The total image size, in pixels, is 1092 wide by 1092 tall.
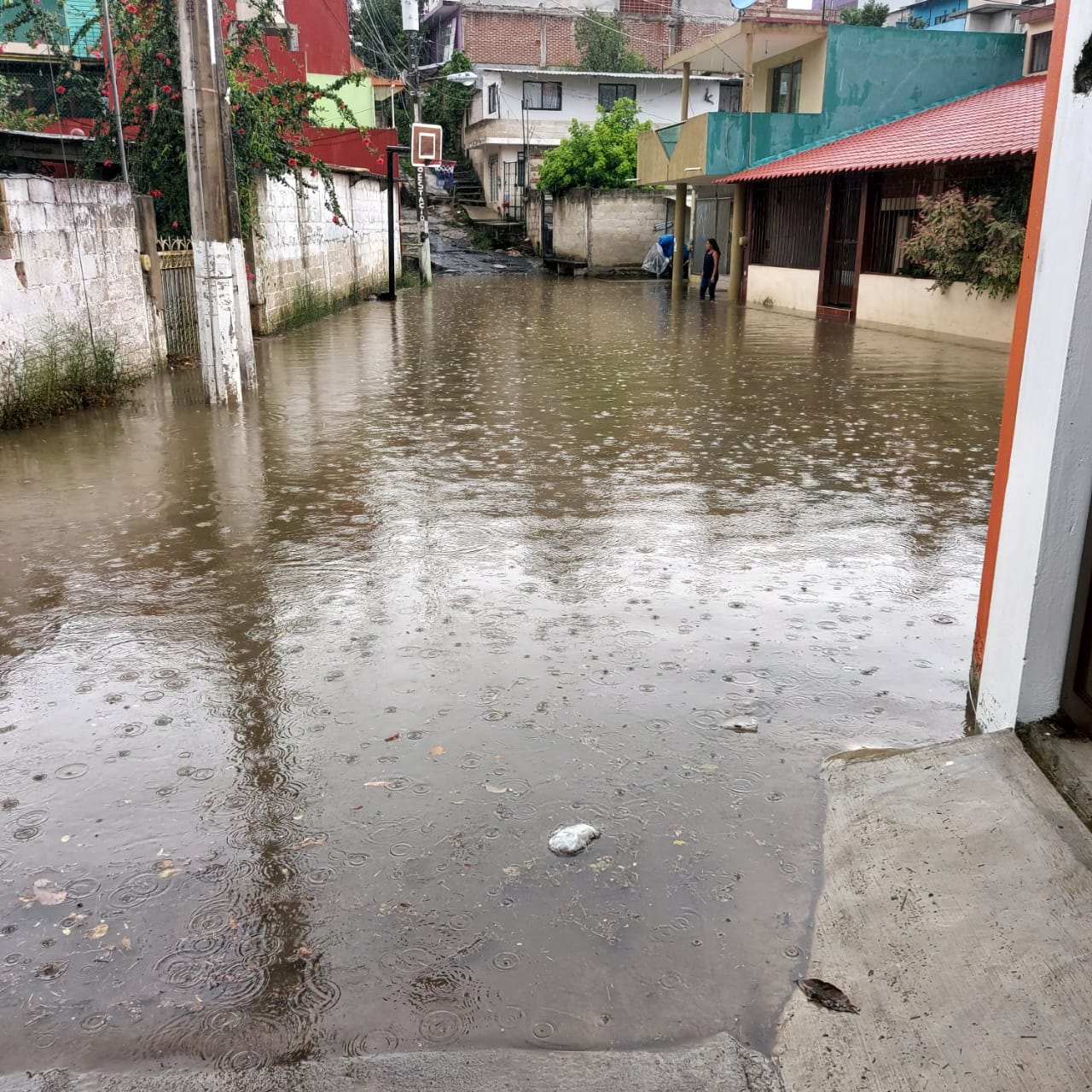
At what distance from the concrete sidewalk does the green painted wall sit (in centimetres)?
2219

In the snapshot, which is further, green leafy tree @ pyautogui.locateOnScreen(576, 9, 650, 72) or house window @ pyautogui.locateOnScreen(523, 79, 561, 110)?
green leafy tree @ pyautogui.locateOnScreen(576, 9, 650, 72)

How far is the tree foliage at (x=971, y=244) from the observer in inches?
606

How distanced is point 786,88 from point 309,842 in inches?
998

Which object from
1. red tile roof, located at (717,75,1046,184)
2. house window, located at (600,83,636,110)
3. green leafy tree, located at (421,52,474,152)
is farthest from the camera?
green leafy tree, located at (421,52,474,152)

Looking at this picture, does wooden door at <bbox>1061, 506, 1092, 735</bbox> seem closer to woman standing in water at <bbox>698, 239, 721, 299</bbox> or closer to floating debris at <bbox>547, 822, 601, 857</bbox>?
floating debris at <bbox>547, 822, 601, 857</bbox>

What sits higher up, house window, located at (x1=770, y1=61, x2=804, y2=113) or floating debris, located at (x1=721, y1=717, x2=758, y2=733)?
house window, located at (x1=770, y1=61, x2=804, y2=113)

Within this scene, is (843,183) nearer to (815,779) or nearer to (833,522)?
(833,522)

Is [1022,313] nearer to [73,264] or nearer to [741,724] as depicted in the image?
[741,724]

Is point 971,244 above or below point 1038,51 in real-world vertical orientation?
below

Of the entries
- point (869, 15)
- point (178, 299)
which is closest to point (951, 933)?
point (178, 299)

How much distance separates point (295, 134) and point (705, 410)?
9169 millimetres

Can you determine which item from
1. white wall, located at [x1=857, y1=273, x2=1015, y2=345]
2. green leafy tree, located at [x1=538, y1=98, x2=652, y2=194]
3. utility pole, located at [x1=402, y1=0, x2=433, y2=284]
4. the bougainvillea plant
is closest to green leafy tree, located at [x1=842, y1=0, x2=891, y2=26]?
green leafy tree, located at [x1=538, y1=98, x2=652, y2=194]

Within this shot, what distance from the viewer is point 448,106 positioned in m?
47.5

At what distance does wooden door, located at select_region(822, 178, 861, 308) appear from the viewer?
821 inches
